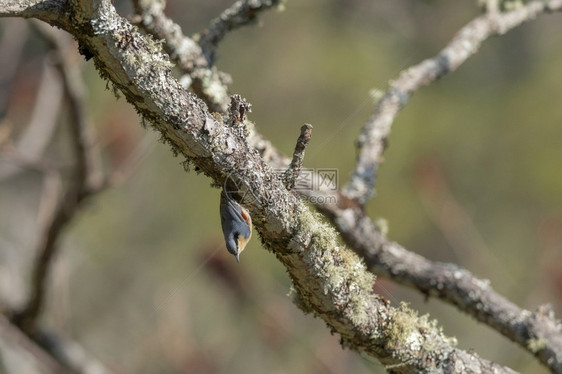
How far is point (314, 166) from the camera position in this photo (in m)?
3.88

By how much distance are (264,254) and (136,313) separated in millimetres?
914

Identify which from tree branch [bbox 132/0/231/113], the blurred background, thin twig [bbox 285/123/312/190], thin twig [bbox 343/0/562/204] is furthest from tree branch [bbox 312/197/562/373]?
the blurred background

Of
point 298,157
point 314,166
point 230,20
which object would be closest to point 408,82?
point 230,20

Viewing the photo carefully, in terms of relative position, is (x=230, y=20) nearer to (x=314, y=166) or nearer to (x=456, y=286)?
(x=456, y=286)

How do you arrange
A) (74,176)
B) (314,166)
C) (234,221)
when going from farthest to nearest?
(314,166) < (74,176) < (234,221)

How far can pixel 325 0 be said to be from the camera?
4.71m

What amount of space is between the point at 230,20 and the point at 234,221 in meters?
0.71

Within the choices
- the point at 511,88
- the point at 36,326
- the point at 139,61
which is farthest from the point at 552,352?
the point at 511,88

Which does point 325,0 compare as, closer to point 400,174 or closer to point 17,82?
point 400,174

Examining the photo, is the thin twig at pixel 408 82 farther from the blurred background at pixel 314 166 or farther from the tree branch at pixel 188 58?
the blurred background at pixel 314 166

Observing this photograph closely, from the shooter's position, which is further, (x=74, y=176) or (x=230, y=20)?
(x=74, y=176)

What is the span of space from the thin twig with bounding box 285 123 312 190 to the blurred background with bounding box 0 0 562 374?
275 cm

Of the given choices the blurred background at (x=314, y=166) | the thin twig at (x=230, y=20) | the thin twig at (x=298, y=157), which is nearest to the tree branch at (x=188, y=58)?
the thin twig at (x=230, y=20)

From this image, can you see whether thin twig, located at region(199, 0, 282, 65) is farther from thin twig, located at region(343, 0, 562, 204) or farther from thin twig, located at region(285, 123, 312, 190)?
thin twig, located at region(285, 123, 312, 190)
